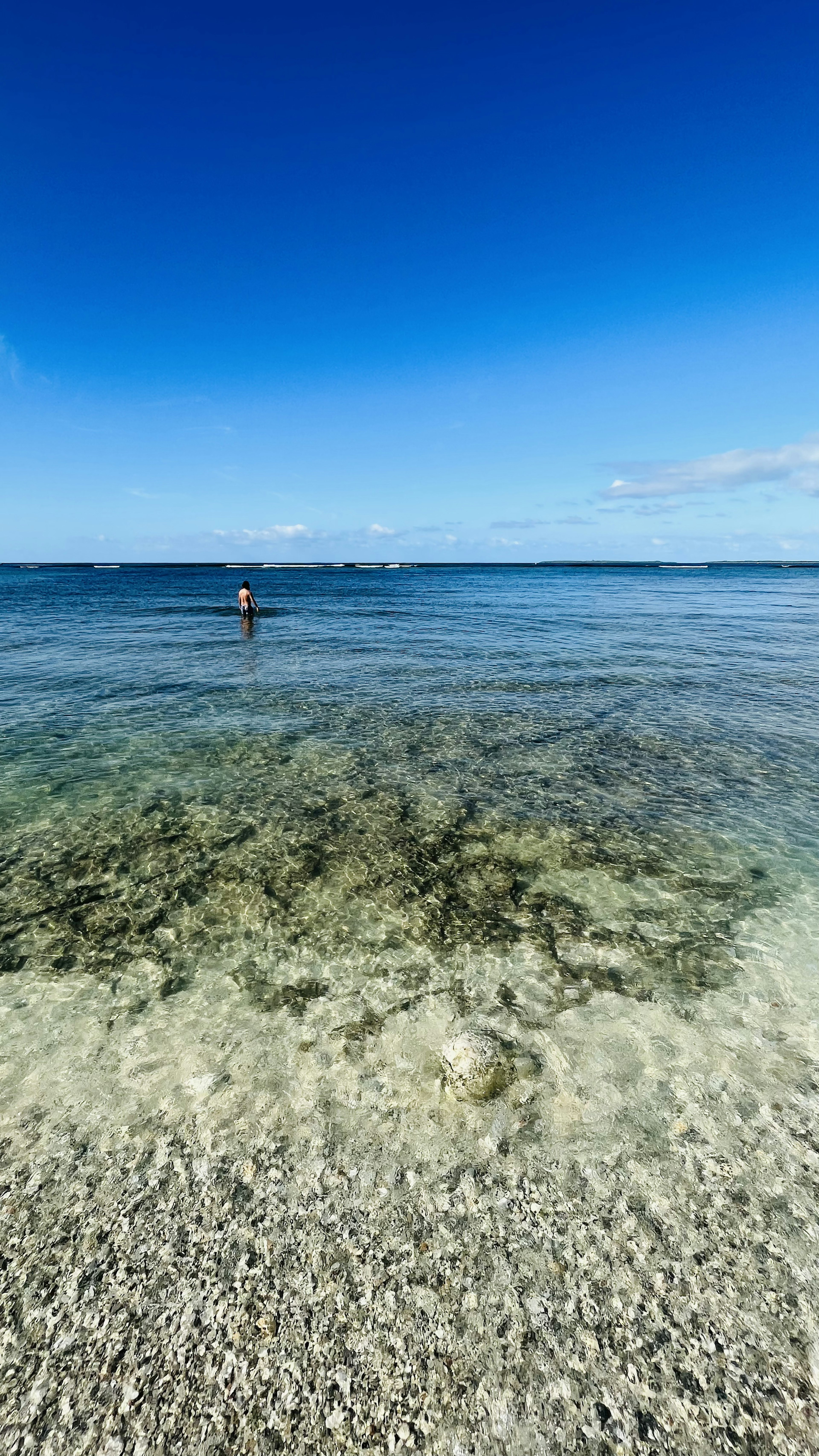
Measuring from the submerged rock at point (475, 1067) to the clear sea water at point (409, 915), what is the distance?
6 centimetres

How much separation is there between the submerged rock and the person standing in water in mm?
32076

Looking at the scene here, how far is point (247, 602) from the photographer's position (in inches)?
1447

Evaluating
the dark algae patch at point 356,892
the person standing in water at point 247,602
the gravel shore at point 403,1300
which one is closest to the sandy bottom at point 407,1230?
the gravel shore at point 403,1300

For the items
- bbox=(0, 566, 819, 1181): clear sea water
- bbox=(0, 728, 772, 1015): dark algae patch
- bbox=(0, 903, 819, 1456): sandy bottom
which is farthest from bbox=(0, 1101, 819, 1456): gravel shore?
bbox=(0, 728, 772, 1015): dark algae patch

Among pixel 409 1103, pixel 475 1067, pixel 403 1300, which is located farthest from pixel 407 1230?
pixel 475 1067

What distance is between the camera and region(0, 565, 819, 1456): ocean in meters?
2.90

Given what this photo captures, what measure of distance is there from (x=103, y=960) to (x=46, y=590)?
81.9 metres

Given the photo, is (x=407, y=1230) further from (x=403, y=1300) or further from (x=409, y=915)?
(x=409, y=915)

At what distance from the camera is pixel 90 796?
9.73 metres

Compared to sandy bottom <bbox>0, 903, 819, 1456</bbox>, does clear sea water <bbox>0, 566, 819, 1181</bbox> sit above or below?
above

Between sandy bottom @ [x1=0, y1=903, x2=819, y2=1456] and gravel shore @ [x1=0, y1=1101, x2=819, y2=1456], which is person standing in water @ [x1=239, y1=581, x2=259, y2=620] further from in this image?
gravel shore @ [x1=0, y1=1101, x2=819, y2=1456]

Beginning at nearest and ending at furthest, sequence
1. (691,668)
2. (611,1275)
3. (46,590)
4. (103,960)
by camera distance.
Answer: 1. (611,1275)
2. (103,960)
3. (691,668)
4. (46,590)

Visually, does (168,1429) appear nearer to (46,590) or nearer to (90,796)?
(90,796)

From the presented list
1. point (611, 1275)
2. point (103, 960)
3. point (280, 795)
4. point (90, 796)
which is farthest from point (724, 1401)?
point (90, 796)
